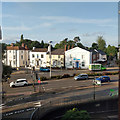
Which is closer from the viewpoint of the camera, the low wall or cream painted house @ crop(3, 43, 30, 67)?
the low wall

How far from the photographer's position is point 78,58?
38.7m

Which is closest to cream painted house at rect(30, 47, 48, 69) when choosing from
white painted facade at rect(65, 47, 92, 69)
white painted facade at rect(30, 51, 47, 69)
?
white painted facade at rect(30, 51, 47, 69)

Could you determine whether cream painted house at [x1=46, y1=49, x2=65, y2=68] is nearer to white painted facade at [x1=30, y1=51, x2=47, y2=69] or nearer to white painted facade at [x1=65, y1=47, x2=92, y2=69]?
white painted facade at [x1=30, y1=51, x2=47, y2=69]

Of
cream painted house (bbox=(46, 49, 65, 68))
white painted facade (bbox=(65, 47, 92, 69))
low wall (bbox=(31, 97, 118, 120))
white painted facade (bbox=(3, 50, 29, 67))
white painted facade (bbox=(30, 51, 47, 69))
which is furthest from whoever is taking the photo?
white painted facade (bbox=(30, 51, 47, 69))

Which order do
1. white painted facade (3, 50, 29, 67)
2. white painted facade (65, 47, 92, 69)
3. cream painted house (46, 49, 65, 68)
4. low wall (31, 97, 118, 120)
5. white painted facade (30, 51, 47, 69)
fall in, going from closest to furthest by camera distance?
low wall (31, 97, 118, 120), white painted facade (65, 47, 92, 69), cream painted house (46, 49, 65, 68), white painted facade (3, 50, 29, 67), white painted facade (30, 51, 47, 69)

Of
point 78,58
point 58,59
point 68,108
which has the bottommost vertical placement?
point 68,108

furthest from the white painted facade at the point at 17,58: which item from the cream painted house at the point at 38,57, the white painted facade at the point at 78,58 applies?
the white painted facade at the point at 78,58

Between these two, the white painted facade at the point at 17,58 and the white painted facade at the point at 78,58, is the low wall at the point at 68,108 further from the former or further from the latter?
the white painted facade at the point at 17,58

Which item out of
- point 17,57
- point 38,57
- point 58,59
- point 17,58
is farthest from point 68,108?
point 17,57

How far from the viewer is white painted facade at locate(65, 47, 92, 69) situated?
37.8 m

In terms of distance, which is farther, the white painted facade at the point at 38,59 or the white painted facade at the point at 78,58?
the white painted facade at the point at 38,59

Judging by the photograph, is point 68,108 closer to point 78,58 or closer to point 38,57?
point 78,58

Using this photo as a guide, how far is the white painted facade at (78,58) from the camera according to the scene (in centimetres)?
3778

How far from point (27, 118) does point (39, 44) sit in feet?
170
